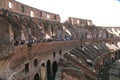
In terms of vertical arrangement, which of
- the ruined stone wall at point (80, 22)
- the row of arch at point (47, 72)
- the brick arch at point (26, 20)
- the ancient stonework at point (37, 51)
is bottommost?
the row of arch at point (47, 72)

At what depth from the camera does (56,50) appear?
73.6 feet

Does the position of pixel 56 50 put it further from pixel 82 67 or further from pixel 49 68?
pixel 82 67

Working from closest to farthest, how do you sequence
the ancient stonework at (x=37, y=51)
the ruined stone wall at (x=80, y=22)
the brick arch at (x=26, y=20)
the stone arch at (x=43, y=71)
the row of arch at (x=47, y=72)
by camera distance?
the ancient stonework at (x=37, y=51) < the row of arch at (x=47, y=72) < the stone arch at (x=43, y=71) < the brick arch at (x=26, y=20) < the ruined stone wall at (x=80, y=22)

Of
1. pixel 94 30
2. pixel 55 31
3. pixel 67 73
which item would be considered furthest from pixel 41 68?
pixel 94 30

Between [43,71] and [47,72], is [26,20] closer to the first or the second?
[47,72]

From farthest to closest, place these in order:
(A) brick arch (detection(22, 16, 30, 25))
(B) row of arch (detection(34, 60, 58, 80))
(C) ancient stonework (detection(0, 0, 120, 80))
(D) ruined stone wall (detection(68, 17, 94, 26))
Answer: (D) ruined stone wall (detection(68, 17, 94, 26))
(A) brick arch (detection(22, 16, 30, 25))
(B) row of arch (detection(34, 60, 58, 80))
(C) ancient stonework (detection(0, 0, 120, 80))

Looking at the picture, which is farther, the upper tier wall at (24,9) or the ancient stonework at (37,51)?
the upper tier wall at (24,9)

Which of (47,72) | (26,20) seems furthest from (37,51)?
(26,20)

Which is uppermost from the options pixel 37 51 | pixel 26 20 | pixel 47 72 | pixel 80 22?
pixel 80 22

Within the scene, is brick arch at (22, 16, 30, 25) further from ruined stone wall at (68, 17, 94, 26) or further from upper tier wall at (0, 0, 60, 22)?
ruined stone wall at (68, 17, 94, 26)

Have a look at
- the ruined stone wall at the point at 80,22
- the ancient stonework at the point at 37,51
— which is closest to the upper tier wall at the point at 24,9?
the ancient stonework at the point at 37,51

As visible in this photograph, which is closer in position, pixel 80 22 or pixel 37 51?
pixel 37 51

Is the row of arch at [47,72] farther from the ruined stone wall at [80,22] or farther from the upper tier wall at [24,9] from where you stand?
the ruined stone wall at [80,22]

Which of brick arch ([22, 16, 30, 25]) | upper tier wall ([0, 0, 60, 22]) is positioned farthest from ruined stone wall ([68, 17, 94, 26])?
brick arch ([22, 16, 30, 25])
